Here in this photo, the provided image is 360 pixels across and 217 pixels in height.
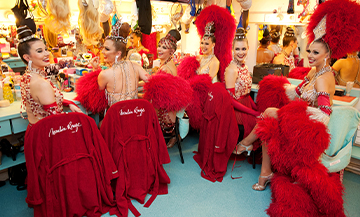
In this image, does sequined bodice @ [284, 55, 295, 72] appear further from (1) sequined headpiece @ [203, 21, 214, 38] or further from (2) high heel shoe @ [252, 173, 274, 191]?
(2) high heel shoe @ [252, 173, 274, 191]

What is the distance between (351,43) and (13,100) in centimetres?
362

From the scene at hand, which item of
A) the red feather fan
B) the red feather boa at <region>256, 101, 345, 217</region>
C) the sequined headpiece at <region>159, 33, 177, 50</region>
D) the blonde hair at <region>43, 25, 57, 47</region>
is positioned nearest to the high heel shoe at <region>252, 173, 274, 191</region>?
the red feather boa at <region>256, 101, 345, 217</region>

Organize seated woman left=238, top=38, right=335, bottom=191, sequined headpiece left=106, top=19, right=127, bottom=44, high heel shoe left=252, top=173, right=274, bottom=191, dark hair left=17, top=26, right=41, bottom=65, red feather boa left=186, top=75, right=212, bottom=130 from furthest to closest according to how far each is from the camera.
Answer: red feather boa left=186, top=75, right=212, bottom=130 → high heel shoe left=252, top=173, right=274, bottom=191 → sequined headpiece left=106, top=19, right=127, bottom=44 → seated woman left=238, top=38, right=335, bottom=191 → dark hair left=17, top=26, right=41, bottom=65

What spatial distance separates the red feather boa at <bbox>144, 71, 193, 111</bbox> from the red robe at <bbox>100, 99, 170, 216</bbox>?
31cm

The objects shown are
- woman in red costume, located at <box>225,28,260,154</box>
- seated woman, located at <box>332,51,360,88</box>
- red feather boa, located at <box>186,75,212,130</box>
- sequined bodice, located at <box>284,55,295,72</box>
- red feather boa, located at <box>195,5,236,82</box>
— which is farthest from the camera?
sequined bodice, located at <box>284,55,295,72</box>

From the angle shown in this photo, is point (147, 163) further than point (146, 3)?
No

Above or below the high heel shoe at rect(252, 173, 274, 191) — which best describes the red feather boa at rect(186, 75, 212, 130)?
above

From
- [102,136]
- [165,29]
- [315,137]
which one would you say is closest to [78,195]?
[102,136]

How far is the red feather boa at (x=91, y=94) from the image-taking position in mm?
2643

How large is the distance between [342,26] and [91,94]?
8.53ft

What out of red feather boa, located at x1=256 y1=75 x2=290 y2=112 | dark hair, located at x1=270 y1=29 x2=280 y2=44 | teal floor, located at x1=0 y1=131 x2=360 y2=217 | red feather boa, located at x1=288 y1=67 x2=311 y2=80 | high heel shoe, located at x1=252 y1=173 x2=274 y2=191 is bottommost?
teal floor, located at x1=0 y1=131 x2=360 y2=217

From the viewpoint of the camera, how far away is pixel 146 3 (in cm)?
308

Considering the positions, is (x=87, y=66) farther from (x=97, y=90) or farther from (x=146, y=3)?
(x=146, y=3)

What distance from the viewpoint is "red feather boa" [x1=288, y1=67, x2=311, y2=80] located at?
147 inches
